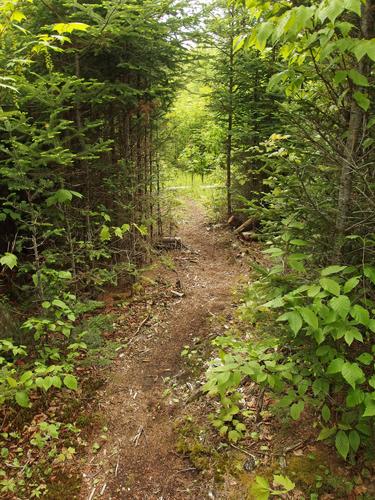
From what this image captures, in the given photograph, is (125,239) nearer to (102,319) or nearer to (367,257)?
(102,319)

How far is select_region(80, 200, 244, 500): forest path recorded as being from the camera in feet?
12.5

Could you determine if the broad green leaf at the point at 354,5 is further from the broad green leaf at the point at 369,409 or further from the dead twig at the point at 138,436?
the dead twig at the point at 138,436

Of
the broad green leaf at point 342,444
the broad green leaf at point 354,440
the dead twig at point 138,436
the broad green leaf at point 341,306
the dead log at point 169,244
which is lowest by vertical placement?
the dead twig at point 138,436

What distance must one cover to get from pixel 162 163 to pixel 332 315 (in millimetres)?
10047

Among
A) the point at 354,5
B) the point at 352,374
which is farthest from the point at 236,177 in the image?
the point at 354,5

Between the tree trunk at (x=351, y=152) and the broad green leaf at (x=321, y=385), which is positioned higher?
the tree trunk at (x=351, y=152)

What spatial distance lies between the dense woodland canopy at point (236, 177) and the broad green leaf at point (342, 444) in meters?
0.02

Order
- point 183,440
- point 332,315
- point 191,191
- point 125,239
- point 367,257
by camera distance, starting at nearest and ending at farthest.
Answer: point 332,315 → point 367,257 → point 183,440 → point 125,239 → point 191,191

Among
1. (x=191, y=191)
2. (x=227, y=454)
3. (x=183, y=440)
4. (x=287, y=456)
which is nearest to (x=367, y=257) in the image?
(x=287, y=456)

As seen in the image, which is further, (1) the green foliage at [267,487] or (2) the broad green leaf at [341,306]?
(1) the green foliage at [267,487]

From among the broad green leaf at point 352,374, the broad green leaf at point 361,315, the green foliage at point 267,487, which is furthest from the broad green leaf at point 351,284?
the green foliage at point 267,487

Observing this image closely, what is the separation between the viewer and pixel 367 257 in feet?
10.4

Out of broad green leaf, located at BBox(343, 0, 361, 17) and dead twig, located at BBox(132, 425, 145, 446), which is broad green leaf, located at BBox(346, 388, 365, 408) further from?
dead twig, located at BBox(132, 425, 145, 446)

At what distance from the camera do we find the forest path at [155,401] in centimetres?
380
